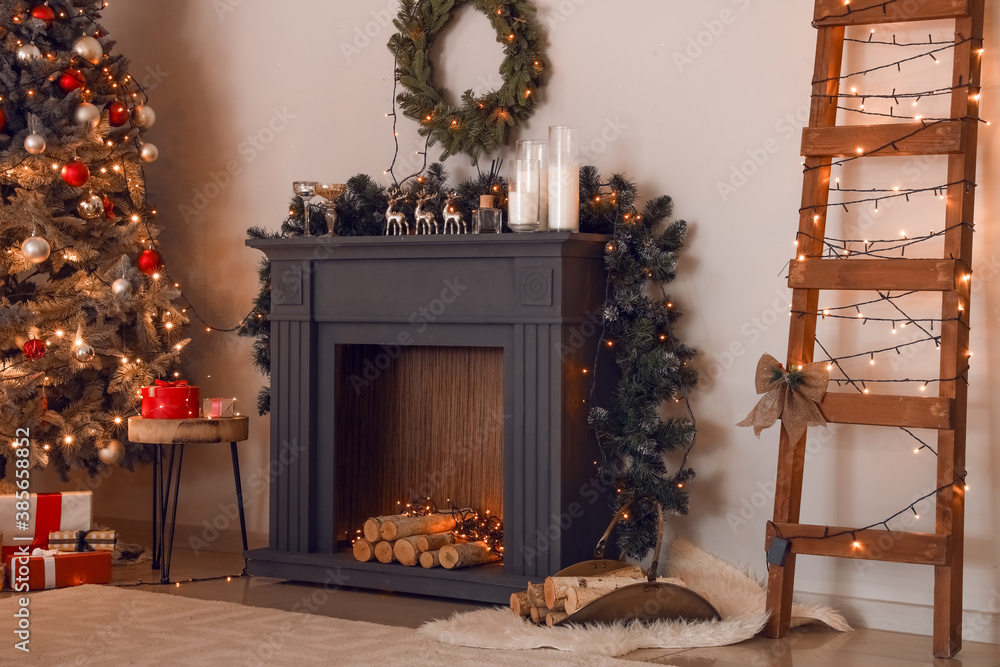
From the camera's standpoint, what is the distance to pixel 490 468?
363 cm

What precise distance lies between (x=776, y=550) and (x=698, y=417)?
1.91 ft

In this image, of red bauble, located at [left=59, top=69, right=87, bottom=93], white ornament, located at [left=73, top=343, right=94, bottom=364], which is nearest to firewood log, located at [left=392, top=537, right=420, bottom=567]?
white ornament, located at [left=73, top=343, right=94, bottom=364]

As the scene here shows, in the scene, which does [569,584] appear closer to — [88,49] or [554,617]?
[554,617]

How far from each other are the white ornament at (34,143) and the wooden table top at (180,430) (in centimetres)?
92

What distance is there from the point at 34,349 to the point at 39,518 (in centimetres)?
55

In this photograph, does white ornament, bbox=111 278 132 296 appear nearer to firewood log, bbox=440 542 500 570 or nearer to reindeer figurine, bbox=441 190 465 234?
reindeer figurine, bbox=441 190 465 234

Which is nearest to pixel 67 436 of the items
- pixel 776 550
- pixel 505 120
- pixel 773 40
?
pixel 505 120

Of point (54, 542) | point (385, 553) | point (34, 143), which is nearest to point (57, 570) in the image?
point (54, 542)

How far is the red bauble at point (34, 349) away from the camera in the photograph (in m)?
3.54

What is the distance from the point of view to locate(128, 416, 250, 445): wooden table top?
11.3 feet

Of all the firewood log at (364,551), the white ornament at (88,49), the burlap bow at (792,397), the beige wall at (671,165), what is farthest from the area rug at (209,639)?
the white ornament at (88,49)

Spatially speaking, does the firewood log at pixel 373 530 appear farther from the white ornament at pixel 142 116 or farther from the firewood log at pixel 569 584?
the white ornament at pixel 142 116

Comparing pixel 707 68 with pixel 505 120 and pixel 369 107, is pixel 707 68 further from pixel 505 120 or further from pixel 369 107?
pixel 369 107

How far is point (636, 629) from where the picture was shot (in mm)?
2805
